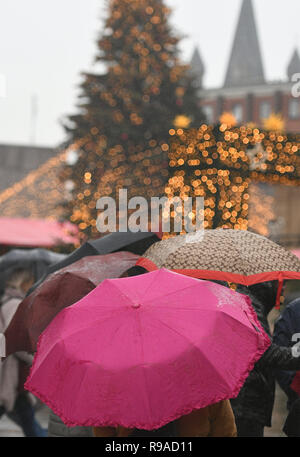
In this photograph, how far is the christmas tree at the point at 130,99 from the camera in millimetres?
17656

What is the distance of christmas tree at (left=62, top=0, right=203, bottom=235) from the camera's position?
17.7 metres

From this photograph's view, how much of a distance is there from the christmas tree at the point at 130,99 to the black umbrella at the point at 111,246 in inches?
441

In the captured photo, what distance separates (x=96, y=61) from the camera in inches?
752

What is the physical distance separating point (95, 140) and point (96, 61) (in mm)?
2782

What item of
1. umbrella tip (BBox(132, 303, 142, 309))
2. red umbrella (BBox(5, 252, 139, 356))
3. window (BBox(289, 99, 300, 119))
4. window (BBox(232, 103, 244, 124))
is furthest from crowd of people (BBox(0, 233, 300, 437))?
window (BBox(232, 103, 244, 124))

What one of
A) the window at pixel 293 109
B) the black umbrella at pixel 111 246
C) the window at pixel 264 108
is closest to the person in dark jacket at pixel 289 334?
the black umbrella at pixel 111 246

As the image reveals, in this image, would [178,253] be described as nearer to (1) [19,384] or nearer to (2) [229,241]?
(2) [229,241]

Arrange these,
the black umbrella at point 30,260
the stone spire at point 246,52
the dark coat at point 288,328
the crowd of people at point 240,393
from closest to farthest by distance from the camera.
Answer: the crowd of people at point 240,393 → the dark coat at point 288,328 → the black umbrella at point 30,260 → the stone spire at point 246,52

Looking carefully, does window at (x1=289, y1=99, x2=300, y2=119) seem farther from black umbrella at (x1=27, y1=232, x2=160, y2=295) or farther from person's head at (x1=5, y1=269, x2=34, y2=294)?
black umbrella at (x1=27, y1=232, x2=160, y2=295)

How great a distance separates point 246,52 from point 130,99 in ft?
158

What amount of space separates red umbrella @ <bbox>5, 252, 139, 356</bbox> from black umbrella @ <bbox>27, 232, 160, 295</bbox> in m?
0.88

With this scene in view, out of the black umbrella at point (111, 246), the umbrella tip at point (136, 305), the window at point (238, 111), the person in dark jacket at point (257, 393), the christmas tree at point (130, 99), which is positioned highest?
the window at point (238, 111)

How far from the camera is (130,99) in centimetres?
1866

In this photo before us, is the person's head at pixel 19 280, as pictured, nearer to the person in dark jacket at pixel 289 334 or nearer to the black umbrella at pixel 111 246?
the black umbrella at pixel 111 246
